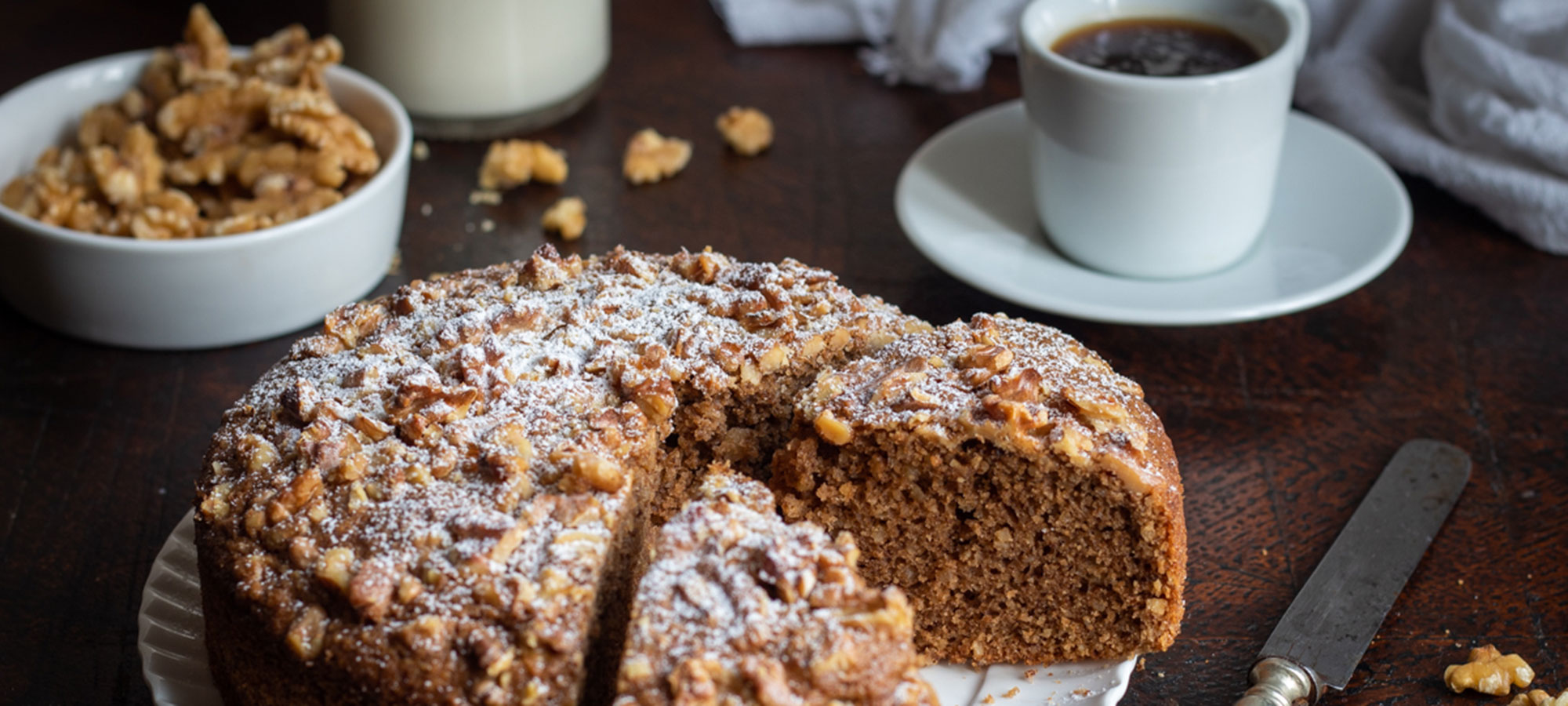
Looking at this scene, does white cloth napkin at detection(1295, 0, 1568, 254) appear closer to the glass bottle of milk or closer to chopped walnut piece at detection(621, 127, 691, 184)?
chopped walnut piece at detection(621, 127, 691, 184)

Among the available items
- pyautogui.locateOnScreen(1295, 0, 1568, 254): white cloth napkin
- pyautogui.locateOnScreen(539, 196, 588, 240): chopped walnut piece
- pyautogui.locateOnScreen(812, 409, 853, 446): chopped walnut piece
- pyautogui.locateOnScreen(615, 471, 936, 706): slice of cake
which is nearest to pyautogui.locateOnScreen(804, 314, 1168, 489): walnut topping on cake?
pyautogui.locateOnScreen(812, 409, 853, 446): chopped walnut piece

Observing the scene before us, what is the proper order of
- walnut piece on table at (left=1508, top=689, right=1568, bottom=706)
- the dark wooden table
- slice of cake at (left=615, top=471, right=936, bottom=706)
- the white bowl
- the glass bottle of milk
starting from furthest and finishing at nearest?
1. the glass bottle of milk
2. the white bowl
3. the dark wooden table
4. walnut piece on table at (left=1508, top=689, right=1568, bottom=706)
5. slice of cake at (left=615, top=471, right=936, bottom=706)

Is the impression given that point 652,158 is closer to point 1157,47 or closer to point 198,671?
point 1157,47

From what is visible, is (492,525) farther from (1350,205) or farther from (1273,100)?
(1350,205)

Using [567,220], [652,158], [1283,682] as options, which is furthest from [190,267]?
[1283,682]

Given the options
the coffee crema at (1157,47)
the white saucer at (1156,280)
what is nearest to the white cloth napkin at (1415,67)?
the white saucer at (1156,280)
